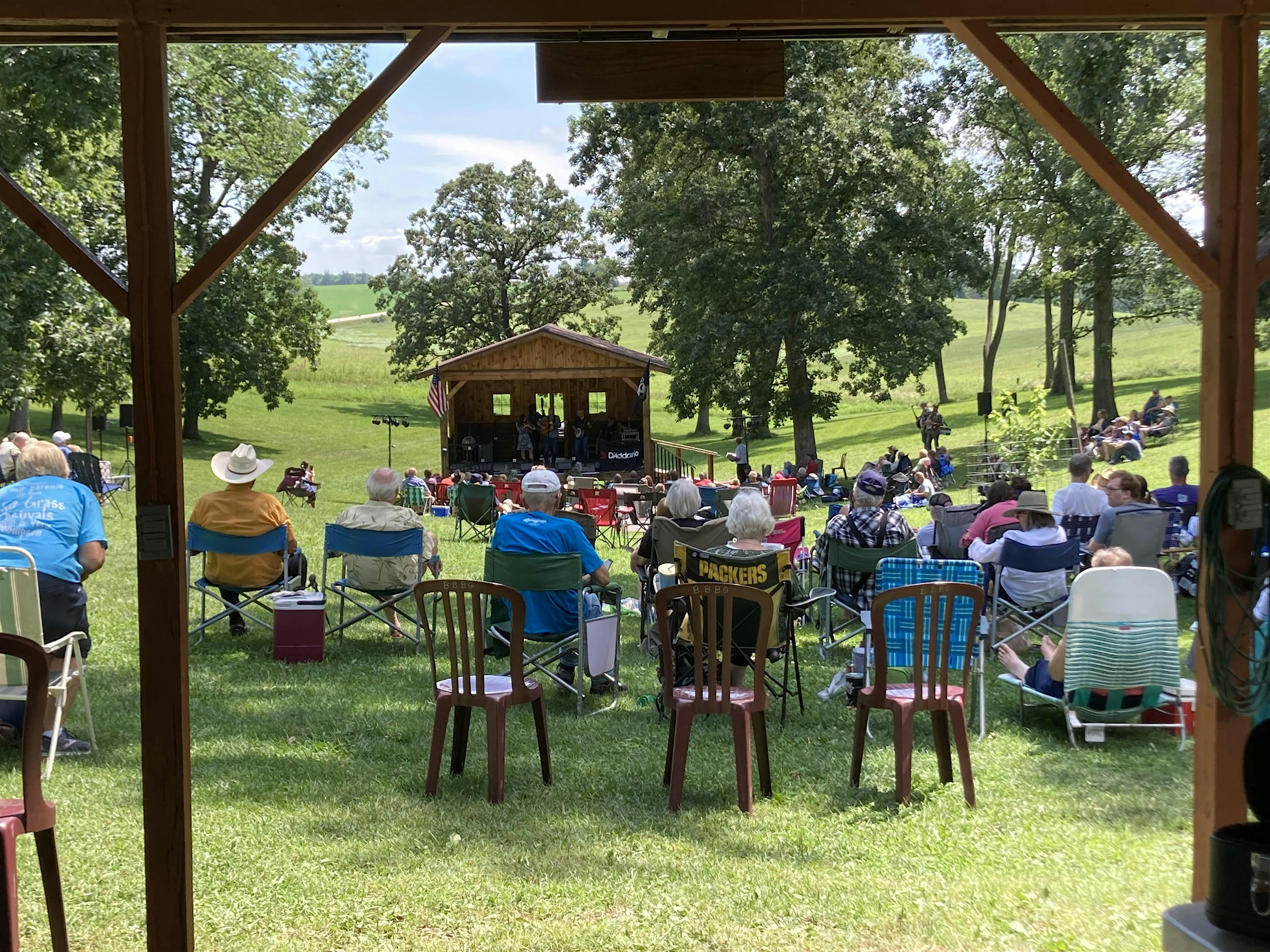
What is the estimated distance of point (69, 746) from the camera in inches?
199

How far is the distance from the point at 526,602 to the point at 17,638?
3.09m

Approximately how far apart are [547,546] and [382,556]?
163cm

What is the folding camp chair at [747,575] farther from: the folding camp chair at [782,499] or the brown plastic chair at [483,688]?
the folding camp chair at [782,499]

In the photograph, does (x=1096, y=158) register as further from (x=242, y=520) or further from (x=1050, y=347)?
(x=1050, y=347)

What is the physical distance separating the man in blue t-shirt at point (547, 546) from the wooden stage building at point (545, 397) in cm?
1572

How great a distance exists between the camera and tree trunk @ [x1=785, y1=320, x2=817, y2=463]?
23797 mm

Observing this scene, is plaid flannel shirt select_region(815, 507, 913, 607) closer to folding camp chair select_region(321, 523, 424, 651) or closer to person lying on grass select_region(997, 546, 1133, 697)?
person lying on grass select_region(997, 546, 1133, 697)

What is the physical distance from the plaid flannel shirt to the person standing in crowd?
1945 mm

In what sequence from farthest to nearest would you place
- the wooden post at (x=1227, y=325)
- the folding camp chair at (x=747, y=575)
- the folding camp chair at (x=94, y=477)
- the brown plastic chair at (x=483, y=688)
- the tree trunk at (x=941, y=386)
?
the tree trunk at (x=941, y=386), the folding camp chair at (x=94, y=477), the folding camp chair at (x=747, y=575), the brown plastic chair at (x=483, y=688), the wooden post at (x=1227, y=325)

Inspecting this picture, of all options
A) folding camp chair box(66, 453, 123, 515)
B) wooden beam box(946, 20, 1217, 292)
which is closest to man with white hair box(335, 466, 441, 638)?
wooden beam box(946, 20, 1217, 292)

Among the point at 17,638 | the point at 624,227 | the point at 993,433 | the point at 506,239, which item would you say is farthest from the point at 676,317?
the point at 17,638

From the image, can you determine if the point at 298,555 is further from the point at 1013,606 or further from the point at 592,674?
the point at 1013,606

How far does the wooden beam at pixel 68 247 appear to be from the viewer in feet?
10.2

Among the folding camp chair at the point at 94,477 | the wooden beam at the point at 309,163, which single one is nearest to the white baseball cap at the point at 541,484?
the wooden beam at the point at 309,163
